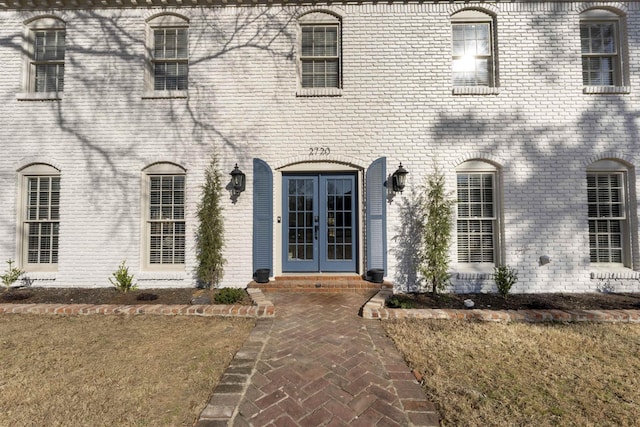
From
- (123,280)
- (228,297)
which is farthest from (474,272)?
(123,280)

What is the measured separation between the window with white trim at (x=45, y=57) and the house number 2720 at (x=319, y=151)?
574 centimetres

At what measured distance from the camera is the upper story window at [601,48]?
19.3 ft

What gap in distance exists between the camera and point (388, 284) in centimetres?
546

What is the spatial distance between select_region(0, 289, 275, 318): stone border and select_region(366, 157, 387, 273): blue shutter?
2340mm

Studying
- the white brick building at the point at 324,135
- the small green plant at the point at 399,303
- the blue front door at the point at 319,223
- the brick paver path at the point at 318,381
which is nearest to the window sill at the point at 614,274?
the white brick building at the point at 324,135

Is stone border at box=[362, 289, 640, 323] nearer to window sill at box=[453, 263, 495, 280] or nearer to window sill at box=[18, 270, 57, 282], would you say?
window sill at box=[453, 263, 495, 280]

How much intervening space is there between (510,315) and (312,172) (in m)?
4.22

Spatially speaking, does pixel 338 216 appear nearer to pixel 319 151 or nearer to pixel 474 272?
pixel 319 151

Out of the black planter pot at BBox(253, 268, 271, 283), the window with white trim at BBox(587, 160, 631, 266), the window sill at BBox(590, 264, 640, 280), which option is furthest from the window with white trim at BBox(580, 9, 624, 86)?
the black planter pot at BBox(253, 268, 271, 283)

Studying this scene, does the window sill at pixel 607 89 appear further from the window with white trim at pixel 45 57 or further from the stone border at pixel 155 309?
the window with white trim at pixel 45 57

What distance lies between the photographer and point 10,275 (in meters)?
5.77

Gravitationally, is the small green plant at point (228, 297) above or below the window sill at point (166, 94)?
below

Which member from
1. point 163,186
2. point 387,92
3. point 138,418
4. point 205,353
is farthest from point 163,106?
point 138,418

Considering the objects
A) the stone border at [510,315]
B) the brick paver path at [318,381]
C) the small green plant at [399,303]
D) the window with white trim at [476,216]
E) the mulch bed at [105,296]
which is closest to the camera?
the brick paver path at [318,381]
